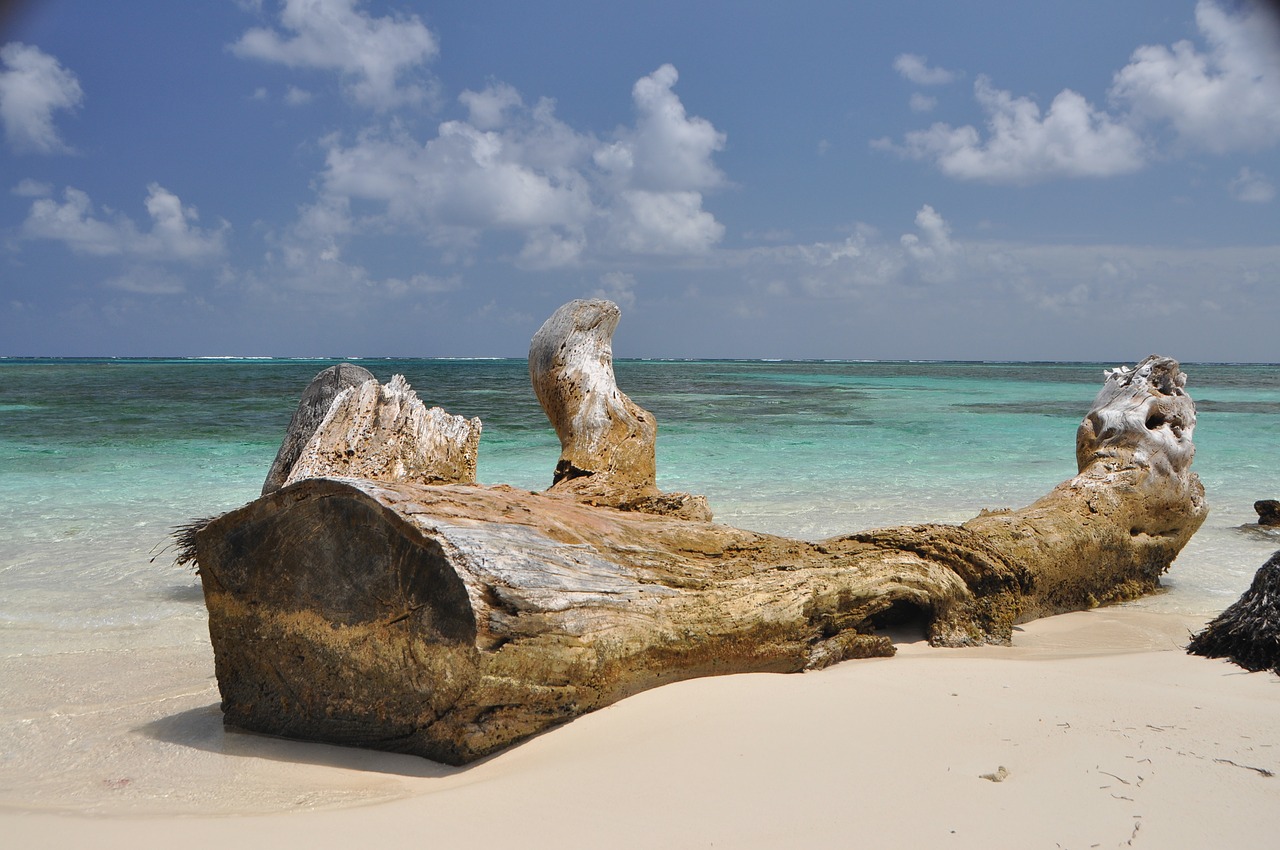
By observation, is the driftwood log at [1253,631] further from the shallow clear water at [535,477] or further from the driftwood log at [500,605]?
the shallow clear water at [535,477]

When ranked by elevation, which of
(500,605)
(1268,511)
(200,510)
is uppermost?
(500,605)

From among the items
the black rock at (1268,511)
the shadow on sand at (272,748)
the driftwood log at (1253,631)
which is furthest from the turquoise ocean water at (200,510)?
the driftwood log at (1253,631)

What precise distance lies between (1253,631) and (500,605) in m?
2.91

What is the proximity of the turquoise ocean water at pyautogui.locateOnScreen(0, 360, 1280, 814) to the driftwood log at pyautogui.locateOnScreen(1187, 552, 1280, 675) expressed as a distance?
1623 mm

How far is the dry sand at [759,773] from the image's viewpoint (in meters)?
2.08

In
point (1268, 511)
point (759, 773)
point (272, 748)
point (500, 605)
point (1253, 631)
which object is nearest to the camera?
point (759, 773)

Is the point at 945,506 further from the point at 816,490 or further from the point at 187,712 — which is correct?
the point at 187,712

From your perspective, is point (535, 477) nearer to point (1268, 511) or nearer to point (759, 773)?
point (1268, 511)

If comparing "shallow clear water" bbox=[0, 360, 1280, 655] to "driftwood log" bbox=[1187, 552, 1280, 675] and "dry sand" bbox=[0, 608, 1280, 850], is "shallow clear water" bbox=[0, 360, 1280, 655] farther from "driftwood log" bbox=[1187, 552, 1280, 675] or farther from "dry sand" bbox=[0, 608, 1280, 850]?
"dry sand" bbox=[0, 608, 1280, 850]

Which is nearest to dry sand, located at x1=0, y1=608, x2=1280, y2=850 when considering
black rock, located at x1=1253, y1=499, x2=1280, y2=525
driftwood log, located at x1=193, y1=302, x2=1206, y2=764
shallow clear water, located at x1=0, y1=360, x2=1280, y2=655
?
driftwood log, located at x1=193, y1=302, x2=1206, y2=764

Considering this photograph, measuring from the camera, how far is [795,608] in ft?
11.0

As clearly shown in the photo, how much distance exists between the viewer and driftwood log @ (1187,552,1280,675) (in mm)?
3320

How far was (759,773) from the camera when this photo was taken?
2355 millimetres

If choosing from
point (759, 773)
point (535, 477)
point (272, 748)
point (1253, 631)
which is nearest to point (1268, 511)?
point (1253, 631)
